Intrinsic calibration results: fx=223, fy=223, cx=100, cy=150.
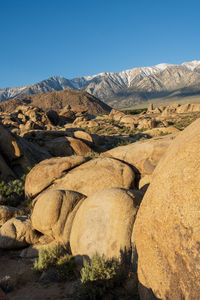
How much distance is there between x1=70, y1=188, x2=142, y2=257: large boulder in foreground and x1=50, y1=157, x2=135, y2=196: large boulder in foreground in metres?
2.11

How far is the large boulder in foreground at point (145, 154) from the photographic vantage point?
8812mm

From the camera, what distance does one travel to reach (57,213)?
24.6 feet

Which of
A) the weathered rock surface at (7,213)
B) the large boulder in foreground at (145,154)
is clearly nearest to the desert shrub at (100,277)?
the large boulder in foreground at (145,154)

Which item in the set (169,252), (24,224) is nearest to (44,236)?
(24,224)

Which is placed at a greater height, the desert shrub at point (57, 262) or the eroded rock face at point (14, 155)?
the eroded rock face at point (14, 155)

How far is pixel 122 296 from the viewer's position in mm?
4887

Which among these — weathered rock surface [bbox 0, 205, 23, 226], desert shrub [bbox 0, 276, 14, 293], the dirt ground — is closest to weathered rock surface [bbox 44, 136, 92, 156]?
weathered rock surface [bbox 0, 205, 23, 226]

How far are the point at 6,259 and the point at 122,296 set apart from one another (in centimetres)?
467

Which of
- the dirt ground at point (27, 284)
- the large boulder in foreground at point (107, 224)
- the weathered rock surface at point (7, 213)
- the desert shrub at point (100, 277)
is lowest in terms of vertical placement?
the dirt ground at point (27, 284)

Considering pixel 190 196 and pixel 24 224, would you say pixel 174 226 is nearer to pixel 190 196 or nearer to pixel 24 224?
pixel 190 196

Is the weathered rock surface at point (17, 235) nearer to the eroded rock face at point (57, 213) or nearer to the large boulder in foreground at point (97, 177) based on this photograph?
the eroded rock face at point (57, 213)

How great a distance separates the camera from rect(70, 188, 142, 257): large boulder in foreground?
5508mm

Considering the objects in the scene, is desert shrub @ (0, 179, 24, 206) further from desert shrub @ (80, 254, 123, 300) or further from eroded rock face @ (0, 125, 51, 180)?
desert shrub @ (80, 254, 123, 300)

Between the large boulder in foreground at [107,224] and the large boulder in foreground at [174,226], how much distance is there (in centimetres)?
133
